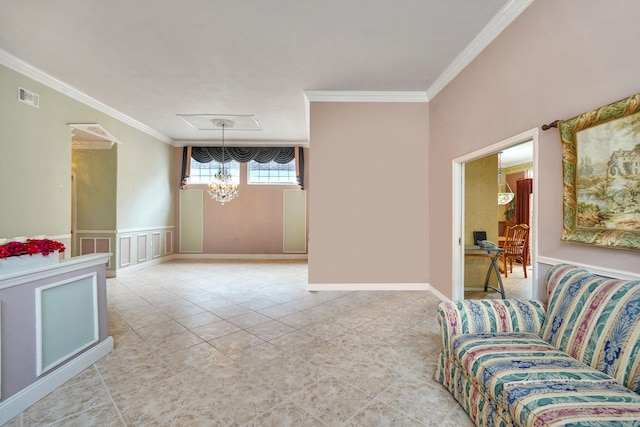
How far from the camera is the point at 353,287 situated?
14.8 ft

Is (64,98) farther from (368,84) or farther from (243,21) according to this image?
(368,84)

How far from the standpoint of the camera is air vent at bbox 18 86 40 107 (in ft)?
11.8

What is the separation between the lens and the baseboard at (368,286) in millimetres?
4477

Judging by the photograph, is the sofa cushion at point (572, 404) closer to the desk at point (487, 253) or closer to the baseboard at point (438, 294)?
the baseboard at point (438, 294)

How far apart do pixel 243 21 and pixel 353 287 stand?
12.3 ft

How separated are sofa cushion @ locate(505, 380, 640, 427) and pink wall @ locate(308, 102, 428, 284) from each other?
320 cm

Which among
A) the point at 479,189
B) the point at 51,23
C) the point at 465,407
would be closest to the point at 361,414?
the point at 465,407

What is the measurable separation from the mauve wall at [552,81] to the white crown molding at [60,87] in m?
5.49

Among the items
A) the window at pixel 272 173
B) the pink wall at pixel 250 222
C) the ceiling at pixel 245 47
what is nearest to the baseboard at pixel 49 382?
the ceiling at pixel 245 47

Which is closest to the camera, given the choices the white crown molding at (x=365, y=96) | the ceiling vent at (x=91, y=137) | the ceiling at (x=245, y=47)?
the ceiling at (x=245, y=47)

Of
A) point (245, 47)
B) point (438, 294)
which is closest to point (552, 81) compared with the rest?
point (438, 294)

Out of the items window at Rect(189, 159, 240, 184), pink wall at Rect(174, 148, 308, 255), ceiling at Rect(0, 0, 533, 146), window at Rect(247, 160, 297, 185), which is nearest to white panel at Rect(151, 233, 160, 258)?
pink wall at Rect(174, 148, 308, 255)

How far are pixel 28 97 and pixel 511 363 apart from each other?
18.9 ft

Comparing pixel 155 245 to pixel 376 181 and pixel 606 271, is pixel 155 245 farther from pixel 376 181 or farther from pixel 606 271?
pixel 606 271
